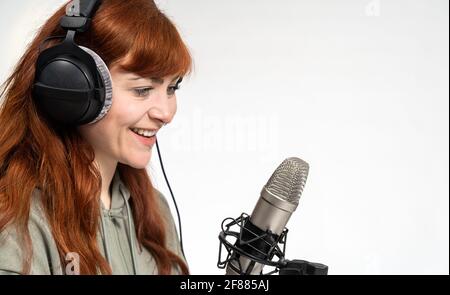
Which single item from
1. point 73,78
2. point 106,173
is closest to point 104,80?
point 73,78

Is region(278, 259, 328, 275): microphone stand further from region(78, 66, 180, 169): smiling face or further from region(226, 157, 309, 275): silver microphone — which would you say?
region(78, 66, 180, 169): smiling face

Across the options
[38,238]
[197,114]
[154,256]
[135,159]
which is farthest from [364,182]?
[38,238]

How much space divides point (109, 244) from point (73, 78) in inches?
14.8

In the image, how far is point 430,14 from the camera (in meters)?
2.46

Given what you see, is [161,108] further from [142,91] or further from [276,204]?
[276,204]

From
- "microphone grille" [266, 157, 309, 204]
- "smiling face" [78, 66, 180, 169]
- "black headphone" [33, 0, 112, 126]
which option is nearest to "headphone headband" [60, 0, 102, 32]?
"black headphone" [33, 0, 112, 126]

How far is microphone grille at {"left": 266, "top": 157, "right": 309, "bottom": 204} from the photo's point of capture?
1038mm

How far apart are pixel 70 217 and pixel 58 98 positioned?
0.24 metres

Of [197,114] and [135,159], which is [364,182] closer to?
[197,114]

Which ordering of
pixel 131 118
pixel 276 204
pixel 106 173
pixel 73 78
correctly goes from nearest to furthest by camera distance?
pixel 276 204, pixel 73 78, pixel 131 118, pixel 106 173

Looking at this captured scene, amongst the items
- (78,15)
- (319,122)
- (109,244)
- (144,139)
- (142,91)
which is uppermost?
(78,15)

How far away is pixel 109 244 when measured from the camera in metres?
1.33

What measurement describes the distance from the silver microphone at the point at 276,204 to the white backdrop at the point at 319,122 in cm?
121

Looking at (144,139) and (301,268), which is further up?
(144,139)
